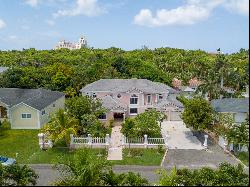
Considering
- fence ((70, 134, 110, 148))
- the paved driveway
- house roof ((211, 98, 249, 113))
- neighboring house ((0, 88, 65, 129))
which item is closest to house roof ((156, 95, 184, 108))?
the paved driveway

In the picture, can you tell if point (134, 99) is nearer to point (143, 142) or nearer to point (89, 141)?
point (143, 142)

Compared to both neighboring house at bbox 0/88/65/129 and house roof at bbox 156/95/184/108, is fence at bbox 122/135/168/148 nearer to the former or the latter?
house roof at bbox 156/95/184/108

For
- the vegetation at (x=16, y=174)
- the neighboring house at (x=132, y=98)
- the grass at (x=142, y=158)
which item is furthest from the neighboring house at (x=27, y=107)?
the vegetation at (x=16, y=174)

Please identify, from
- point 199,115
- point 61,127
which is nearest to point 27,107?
point 61,127

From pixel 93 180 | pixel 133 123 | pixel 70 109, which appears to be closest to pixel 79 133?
pixel 70 109

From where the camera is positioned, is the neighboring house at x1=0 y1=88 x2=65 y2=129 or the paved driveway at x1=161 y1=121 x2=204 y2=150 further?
the neighboring house at x1=0 y1=88 x2=65 y2=129

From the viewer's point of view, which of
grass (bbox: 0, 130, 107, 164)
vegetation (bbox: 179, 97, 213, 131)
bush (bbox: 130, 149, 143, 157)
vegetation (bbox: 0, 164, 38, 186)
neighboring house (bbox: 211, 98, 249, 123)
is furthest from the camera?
neighboring house (bbox: 211, 98, 249, 123)
